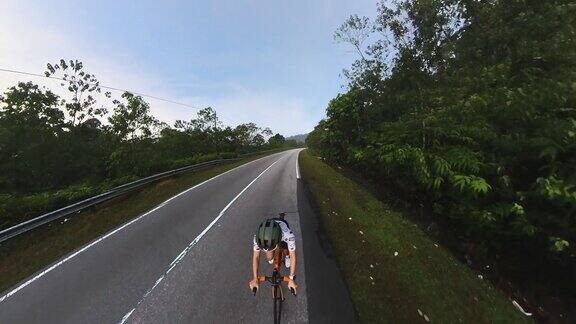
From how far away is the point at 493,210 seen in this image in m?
8.65

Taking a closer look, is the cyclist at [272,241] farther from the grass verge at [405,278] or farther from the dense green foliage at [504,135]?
the dense green foliage at [504,135]

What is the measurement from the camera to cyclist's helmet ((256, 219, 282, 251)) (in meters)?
5.08

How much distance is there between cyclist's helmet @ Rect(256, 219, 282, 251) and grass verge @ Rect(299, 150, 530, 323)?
273 cm

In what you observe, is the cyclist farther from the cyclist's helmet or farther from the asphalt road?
the asphalt road

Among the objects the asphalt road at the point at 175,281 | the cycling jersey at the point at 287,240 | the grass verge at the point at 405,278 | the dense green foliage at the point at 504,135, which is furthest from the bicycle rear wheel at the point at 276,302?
the dense green foliage at the point at 504,135

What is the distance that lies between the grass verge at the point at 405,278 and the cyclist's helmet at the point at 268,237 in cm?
273

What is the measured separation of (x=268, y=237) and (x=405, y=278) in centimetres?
488

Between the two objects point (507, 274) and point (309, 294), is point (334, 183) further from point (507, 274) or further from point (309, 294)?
point (309, 294)

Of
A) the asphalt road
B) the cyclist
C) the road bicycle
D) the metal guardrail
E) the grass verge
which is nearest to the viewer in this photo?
the cyclist

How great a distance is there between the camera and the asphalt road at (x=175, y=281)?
21.0 ft

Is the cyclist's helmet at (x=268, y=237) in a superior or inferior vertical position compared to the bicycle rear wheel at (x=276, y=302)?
superior

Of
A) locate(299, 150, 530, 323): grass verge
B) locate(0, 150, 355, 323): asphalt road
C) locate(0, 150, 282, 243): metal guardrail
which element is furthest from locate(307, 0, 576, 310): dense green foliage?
locate(0, 150, 282, 243): metal guardrail

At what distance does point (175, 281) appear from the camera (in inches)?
300

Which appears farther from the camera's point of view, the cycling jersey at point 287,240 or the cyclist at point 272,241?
the cycling jersey at point 287,240
